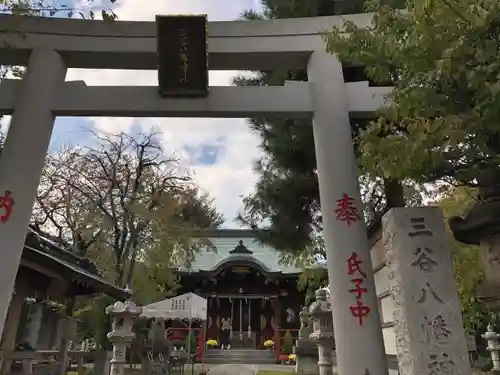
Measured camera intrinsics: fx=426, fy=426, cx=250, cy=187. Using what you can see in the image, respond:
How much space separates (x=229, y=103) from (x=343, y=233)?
2351 millimetres

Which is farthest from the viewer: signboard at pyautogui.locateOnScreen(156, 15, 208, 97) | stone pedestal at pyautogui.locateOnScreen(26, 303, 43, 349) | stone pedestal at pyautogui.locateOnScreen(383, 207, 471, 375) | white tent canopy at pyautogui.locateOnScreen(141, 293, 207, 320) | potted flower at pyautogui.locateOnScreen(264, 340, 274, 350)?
potted flower at pyautogui.locateOnScreen(264, 340, 274, 350)

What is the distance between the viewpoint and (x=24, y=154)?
5562 millimetres

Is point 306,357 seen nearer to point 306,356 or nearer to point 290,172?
point 306,356

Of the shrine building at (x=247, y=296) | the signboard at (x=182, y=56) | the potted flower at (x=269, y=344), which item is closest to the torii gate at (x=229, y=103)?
the signboard at (x=182, y=56)

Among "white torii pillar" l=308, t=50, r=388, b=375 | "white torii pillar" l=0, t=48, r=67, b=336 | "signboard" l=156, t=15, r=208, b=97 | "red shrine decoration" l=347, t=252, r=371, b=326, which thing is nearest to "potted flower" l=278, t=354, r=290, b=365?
"white torii pillar" l=308, t=50, r=388, b=375

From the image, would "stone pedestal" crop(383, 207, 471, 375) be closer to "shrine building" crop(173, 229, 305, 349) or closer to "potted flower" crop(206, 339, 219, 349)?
"shrine building" crop(173, 229, 305, 349)

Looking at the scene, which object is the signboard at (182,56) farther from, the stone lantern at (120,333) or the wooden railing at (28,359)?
the stone lantern at (120,333)

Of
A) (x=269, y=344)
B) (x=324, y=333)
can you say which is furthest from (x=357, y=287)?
(x=269, y=344)

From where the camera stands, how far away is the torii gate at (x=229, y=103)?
506 cm

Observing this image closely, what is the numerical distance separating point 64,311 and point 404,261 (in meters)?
7.52

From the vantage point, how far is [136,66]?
6582 millimetres

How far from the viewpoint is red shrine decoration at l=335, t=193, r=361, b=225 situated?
5320 millimetres

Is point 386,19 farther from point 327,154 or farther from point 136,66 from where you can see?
point 136,66

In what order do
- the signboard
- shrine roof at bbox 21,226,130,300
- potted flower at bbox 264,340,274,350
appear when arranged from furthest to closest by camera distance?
potted flower at bbox 264,340,274,350 → shrine roof at bbox 21,226,130,300 → the signboard
